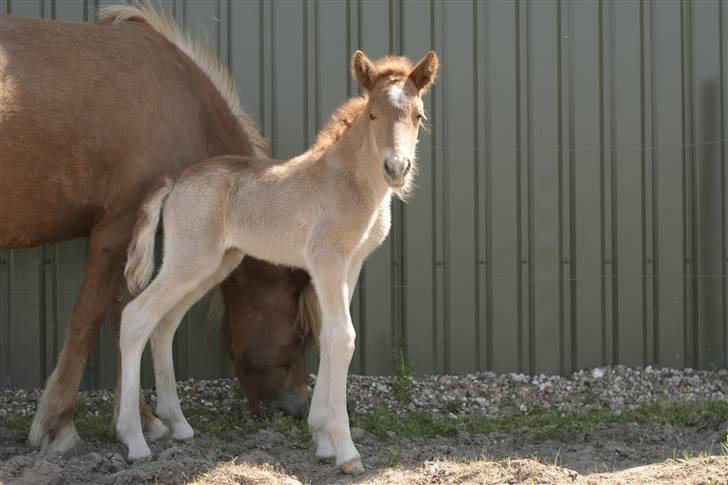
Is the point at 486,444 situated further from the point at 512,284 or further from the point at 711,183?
the point at 711,183

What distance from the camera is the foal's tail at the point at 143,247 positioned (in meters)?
5.21

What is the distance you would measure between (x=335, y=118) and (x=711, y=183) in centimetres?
350

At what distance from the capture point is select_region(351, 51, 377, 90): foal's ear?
4.96 m

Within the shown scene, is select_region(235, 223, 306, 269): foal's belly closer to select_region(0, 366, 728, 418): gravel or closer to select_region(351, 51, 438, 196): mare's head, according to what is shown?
select_region(351, 51, 438, 196): mare's head

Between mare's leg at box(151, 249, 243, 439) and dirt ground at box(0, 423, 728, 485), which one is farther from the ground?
mare's leg at box(151, 249, 243, 439)

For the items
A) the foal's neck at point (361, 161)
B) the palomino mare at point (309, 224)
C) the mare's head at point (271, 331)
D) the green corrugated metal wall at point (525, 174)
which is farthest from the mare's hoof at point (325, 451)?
the green corrugated metal wall at point (525, 174)

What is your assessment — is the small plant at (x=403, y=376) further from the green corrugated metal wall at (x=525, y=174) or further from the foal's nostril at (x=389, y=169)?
the foal's nostril at (x=389, y=169)

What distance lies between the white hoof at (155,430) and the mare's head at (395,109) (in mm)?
2008

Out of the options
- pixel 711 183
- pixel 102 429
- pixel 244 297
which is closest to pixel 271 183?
pixel 244 297

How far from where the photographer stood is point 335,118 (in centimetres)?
542

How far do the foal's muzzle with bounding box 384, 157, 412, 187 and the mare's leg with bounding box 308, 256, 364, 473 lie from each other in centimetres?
55

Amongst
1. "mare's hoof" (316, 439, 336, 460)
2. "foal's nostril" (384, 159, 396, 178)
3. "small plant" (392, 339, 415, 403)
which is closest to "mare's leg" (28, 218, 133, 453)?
Answer: "mare's hoof" (316, 439, 336, 460)

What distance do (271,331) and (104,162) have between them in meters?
1.44

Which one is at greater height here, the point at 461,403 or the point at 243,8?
the point at 243,8
